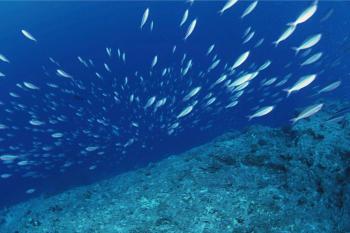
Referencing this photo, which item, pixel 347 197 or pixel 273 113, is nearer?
pixel 347 197

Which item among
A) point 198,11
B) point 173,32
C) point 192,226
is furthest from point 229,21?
point 192,226

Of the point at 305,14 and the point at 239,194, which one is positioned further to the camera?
the point at 305,14

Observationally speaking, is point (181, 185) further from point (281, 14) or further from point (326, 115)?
point (281, 14)

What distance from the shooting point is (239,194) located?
19.6ft

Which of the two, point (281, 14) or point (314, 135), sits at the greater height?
point (281, 14)

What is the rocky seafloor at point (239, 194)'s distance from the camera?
5.54m

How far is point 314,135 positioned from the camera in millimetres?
6555

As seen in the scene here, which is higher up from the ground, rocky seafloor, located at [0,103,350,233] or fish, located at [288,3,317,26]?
fish, located at [288,3,317,26]

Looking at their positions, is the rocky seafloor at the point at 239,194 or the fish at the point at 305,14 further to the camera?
the fish at the point at 305,14

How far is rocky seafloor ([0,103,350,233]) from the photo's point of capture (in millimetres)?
5535

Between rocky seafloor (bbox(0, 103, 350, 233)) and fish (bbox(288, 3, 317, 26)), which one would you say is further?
fish (bbox(288, 3, 317, 26))

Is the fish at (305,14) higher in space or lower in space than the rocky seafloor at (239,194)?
higher

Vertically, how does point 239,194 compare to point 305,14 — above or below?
below

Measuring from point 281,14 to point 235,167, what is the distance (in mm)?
48069
